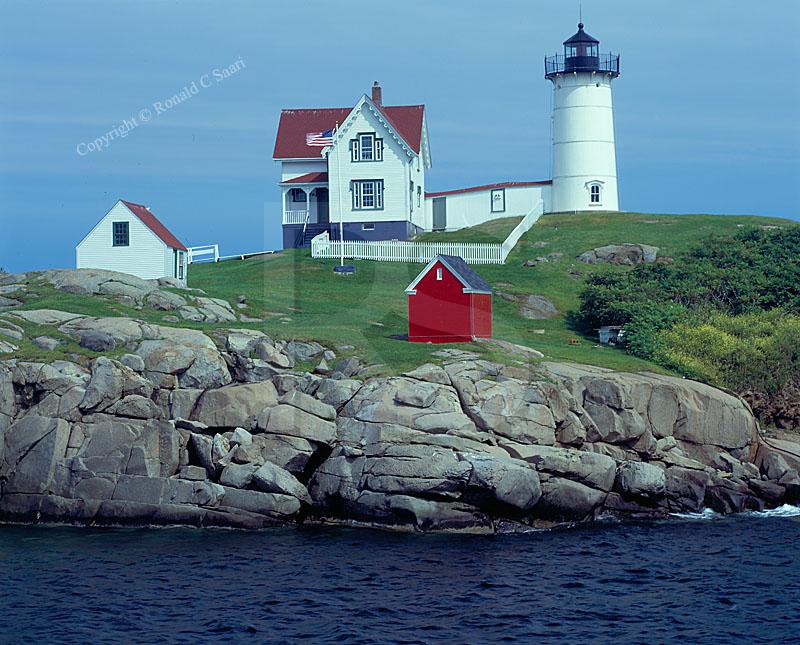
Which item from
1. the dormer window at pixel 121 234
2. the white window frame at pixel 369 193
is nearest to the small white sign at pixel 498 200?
the white window frame at pixel 369 193

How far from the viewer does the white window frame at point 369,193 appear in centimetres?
6059

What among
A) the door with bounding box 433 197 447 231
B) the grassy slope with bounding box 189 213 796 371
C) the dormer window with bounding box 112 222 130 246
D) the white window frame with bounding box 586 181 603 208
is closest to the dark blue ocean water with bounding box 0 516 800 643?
the grassy slope with bounding box 189 213 796 371

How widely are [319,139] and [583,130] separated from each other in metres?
16.8

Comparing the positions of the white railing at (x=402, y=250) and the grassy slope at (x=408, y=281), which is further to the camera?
the white railing at (x=402, y=250)

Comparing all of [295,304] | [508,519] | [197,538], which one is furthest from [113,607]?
[295,304]

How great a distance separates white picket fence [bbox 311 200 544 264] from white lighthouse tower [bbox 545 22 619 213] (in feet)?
33.0

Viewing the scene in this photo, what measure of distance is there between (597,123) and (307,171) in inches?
731

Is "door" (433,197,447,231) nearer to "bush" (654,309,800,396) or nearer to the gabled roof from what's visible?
"bush" (654,309,800,396)

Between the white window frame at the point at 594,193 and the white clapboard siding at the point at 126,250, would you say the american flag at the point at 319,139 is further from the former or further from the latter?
the white clapboard siding at the point at 126,250

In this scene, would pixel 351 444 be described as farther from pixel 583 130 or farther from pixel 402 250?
pixel 583 130

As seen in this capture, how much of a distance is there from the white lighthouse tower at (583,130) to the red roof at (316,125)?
30.3ft

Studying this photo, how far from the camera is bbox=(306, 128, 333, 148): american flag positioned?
60906mm

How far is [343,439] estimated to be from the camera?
3044cm

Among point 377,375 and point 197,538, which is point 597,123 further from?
point 197,538
